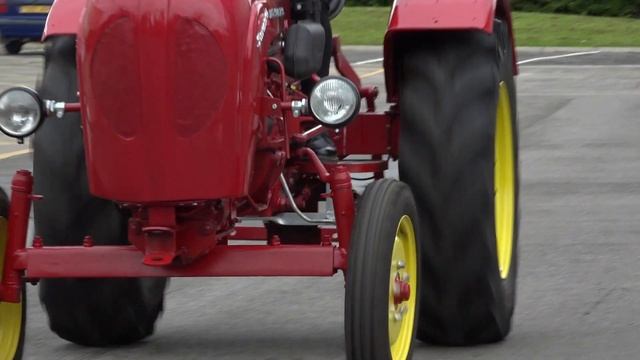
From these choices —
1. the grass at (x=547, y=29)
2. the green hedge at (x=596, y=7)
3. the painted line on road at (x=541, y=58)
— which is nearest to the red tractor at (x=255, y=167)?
the painted line on road at (x=541, y=58)

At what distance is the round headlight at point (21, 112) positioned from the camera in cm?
598

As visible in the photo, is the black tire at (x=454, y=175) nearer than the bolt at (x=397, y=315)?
No

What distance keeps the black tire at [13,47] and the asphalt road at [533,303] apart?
17.3 metres

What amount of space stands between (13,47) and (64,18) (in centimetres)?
2510

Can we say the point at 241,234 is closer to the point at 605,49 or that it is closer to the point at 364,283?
the point at 364,283

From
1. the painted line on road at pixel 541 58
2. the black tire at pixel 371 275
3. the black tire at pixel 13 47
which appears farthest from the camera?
the black tire at pixel 13 47

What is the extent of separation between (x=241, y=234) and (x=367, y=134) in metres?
0.89

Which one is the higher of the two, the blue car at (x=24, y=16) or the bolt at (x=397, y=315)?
the bolt at (x=397, y=315)

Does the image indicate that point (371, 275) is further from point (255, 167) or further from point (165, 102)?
point (165, 102)

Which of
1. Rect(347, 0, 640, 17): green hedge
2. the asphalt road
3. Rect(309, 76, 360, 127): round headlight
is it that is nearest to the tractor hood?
Rect(309, 76, 360, 127): round headlight

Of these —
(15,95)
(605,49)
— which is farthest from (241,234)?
(605,49)

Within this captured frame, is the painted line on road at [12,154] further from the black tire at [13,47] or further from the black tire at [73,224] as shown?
the black tire at [13,47]

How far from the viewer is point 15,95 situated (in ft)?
19.6

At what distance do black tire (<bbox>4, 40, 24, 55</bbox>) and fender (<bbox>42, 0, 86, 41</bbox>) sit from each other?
2468 cm
